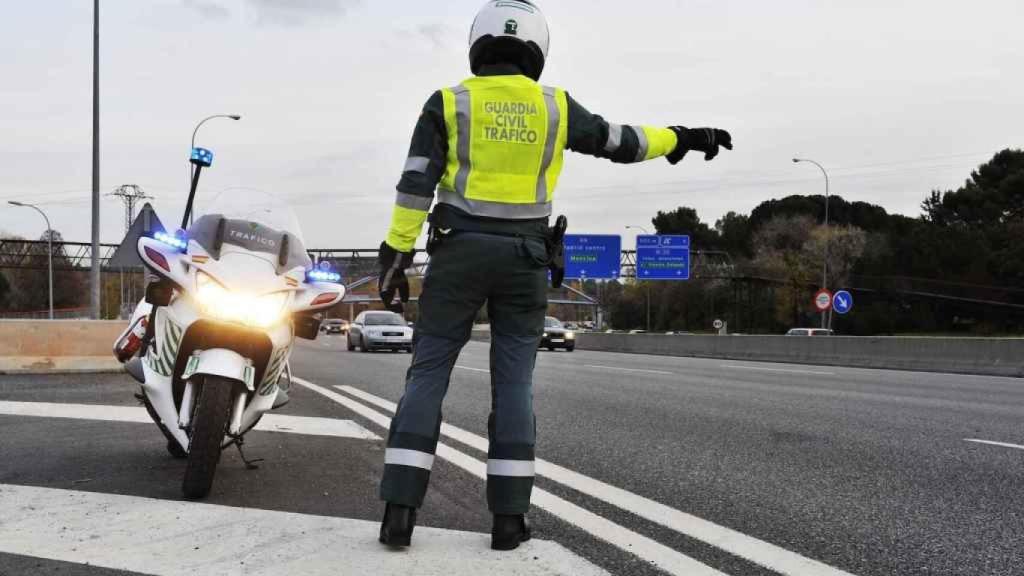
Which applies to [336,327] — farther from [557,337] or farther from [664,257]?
[557,337]

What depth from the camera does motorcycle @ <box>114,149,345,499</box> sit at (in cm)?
403

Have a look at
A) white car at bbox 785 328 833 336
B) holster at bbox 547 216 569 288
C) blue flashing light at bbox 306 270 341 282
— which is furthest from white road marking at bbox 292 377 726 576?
white car at bbox 785 328 833 336

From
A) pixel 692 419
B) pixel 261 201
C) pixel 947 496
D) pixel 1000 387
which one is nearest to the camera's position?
pixel 947 496

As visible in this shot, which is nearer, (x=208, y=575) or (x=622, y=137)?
(x=208, y=575)

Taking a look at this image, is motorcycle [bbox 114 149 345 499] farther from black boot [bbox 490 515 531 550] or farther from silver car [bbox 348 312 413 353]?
silver car [bbox 348 312 413 353]

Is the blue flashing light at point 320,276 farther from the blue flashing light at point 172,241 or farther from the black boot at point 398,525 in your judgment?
the black boot at point 398,525

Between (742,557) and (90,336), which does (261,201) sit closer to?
(742,557)

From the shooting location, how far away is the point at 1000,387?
40.3 feet

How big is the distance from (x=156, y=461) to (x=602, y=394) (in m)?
5.80

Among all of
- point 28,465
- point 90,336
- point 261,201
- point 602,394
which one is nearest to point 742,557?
point 261,201

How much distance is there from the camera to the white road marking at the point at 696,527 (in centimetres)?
313

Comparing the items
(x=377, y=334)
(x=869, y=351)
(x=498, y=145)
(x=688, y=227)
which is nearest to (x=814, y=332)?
(x=869, y=351)

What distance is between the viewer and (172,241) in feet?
14.5

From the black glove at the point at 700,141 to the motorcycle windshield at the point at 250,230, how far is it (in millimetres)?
1889
